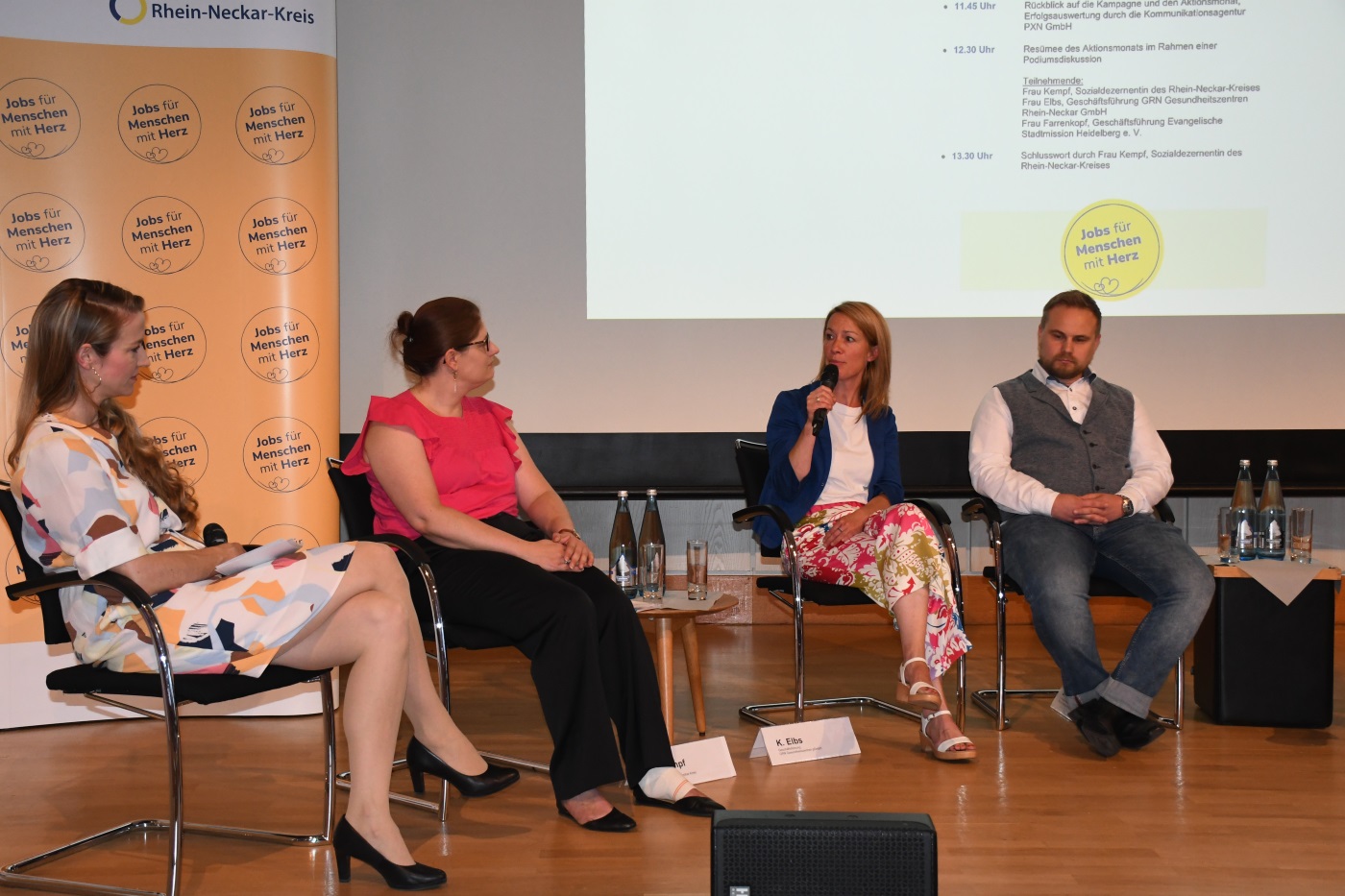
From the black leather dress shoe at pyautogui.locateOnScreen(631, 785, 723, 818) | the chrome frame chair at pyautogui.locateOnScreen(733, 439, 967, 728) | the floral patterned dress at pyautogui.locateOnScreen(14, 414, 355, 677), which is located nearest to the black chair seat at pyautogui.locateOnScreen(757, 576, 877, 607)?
the chrome frame chair at pyautogui.locateOnScreen(733, 439, 967, 728)

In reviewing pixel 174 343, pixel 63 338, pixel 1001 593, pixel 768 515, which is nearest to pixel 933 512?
pixel 1001 593

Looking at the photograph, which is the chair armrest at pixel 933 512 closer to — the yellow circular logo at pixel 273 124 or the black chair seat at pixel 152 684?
the black chair seat at pixel 152 684

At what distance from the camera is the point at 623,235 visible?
4.64 m

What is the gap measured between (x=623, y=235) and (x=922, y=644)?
2.16m

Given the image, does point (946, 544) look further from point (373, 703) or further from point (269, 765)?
point (269, 765)

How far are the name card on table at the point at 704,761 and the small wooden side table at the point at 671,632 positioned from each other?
94mm

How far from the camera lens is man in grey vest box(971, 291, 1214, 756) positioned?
→ 127 inches

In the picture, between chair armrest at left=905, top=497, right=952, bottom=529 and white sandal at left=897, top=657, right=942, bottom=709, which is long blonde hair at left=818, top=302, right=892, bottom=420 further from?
white sandal at left=897, top=657, right=942, bottom=709

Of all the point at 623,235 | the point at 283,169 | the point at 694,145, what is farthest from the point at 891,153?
the point at 283,169

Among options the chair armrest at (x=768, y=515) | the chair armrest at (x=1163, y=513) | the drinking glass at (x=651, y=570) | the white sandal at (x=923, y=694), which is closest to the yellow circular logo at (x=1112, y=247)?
the chair armrest at (x=1163, y=513)

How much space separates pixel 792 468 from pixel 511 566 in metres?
1.03

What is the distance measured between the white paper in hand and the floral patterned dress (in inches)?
0.7

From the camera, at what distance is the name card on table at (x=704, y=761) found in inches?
114

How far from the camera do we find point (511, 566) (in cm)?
277
